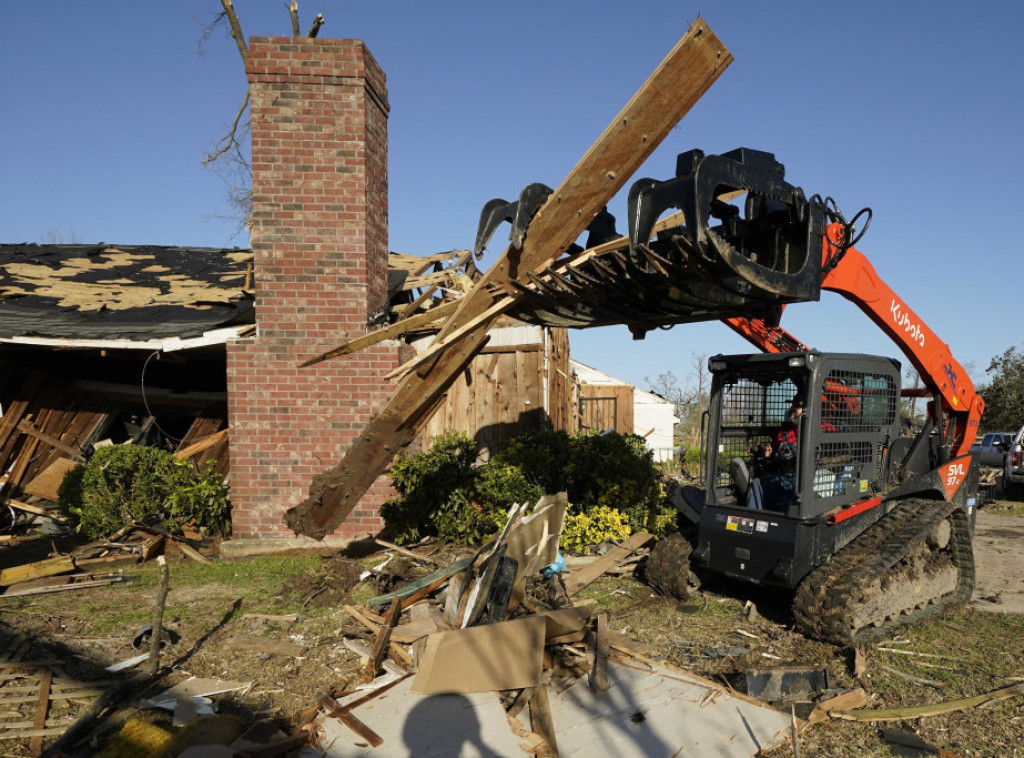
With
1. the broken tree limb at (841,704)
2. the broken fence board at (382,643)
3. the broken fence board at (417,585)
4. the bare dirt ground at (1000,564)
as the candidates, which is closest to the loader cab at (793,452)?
the broken tree limb at (841,704)

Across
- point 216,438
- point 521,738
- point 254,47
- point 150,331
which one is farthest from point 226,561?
point 254,47

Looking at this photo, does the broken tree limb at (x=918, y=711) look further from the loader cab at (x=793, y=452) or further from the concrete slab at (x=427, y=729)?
the concrete slab at (x=427, y=729)

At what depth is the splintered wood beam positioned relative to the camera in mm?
3965

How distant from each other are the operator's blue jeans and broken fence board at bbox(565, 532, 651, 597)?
184 centimetres

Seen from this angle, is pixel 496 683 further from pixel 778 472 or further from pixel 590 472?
pixel 590 472

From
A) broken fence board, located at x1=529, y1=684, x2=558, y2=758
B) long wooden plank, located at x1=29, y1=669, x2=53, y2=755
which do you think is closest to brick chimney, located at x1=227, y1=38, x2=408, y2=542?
long wooden plank, located at x1=29, y1=669, x2=53, y2=755

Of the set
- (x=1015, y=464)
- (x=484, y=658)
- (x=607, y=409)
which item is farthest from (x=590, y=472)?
(x=607, y=409)

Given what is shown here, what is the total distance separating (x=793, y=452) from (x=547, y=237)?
3243mm

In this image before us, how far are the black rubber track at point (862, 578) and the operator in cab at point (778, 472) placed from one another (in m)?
0.74

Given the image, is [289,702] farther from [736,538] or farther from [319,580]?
[736,538]

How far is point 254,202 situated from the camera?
846cm

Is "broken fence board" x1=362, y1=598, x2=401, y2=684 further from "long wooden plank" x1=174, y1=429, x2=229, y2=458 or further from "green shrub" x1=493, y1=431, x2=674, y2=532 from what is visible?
"long wooden plank" x1=174, y1=429, x2=229, y2=458

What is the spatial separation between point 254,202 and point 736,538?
22.1 feet

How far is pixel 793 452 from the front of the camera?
6.29 m
